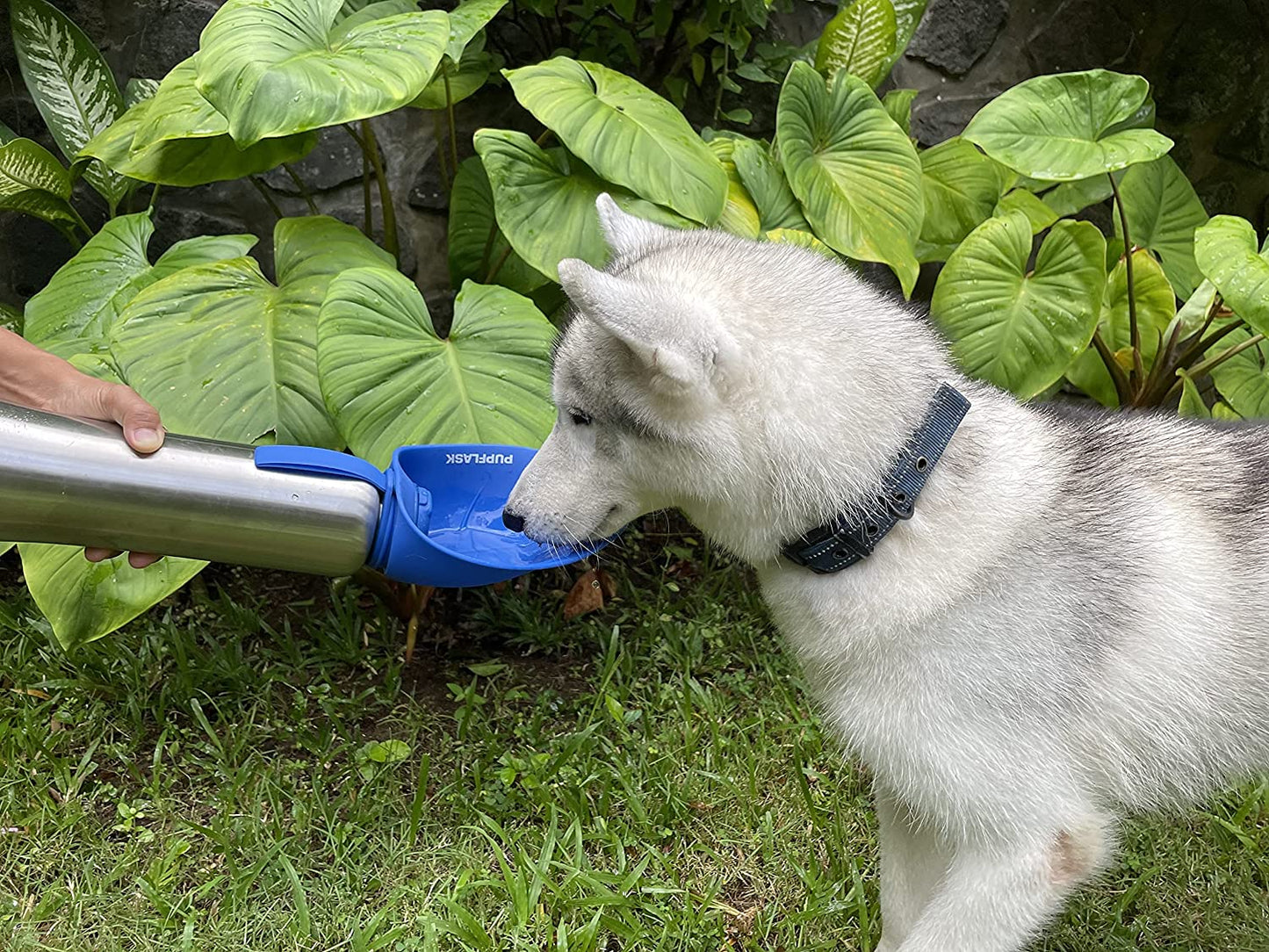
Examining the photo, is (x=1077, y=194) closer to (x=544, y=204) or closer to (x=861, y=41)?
(x=861, y=41)

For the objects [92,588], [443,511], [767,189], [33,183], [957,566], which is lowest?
[92,588]

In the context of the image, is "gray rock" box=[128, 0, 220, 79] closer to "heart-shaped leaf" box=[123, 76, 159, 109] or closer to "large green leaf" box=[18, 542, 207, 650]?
"heart-shaped leaf" box=[123, 76, 159, 109]

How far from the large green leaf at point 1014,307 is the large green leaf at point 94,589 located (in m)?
2.26

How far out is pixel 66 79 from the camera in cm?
368

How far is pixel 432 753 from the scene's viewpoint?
10.1ft

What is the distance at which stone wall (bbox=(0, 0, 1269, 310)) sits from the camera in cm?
402

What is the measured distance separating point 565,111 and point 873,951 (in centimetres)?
231

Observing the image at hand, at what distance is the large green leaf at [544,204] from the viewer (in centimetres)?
316

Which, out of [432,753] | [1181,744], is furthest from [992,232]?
[432,753]

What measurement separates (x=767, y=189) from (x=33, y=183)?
237cm

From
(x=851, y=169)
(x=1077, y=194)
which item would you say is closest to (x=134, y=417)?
(x=851, y=169)

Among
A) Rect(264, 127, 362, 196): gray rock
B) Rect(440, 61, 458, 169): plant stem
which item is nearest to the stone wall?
Rect(264, 127, 362, 196): gray rock

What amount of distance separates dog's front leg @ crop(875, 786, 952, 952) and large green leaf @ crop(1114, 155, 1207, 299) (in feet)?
9.06

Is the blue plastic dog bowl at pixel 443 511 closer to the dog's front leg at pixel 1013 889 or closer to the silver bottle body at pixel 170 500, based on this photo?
the silver bottle body at pixel 170 500
